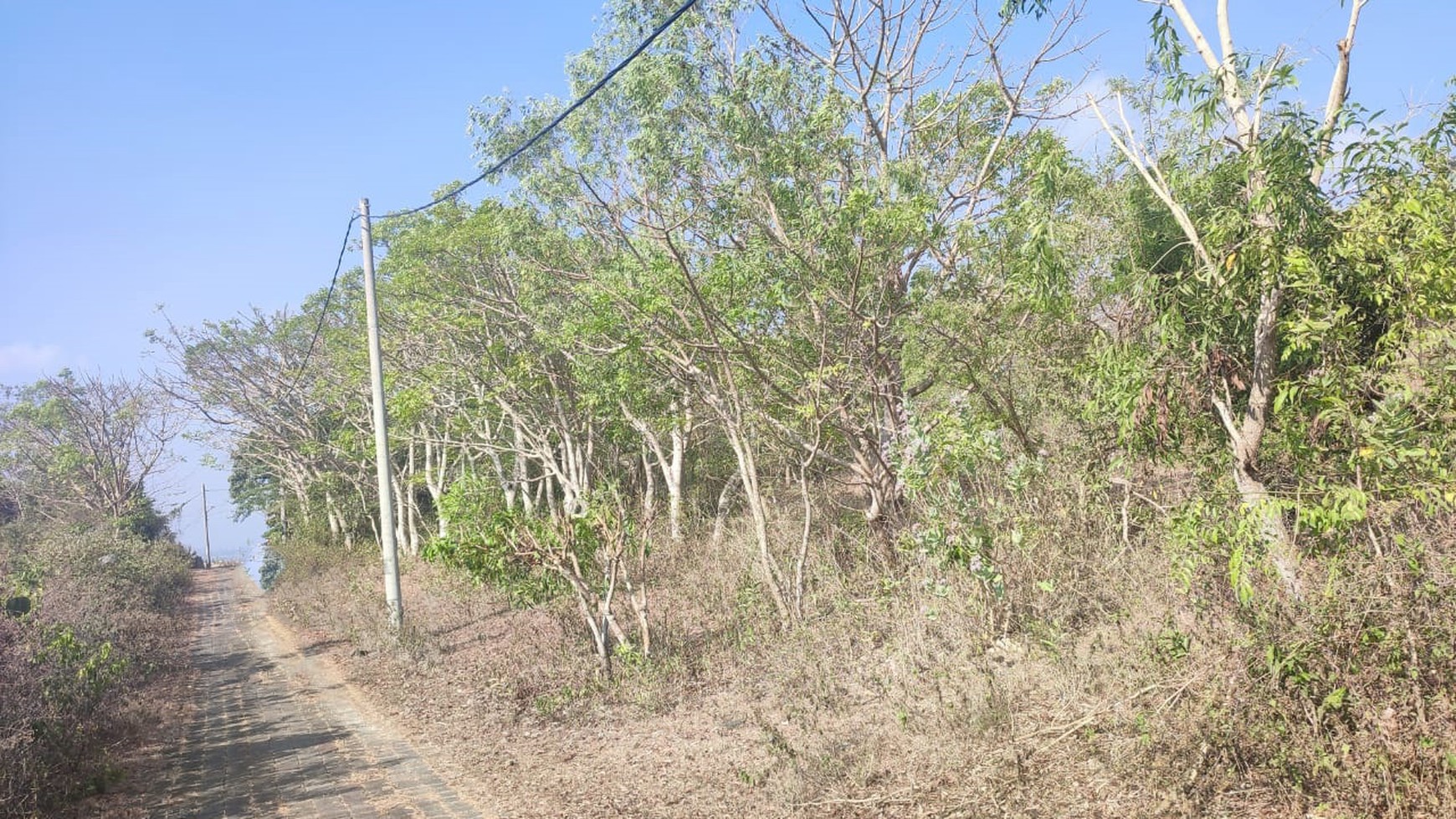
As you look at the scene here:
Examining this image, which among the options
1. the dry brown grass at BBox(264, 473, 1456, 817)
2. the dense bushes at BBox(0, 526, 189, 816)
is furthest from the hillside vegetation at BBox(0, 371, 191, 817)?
the dry brown grass at BBox(264, 473, 1456, 817)

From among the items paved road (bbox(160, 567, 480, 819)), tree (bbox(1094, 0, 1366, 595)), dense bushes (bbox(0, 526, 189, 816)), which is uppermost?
tree (bbox(1094, 0, 1366, 595))

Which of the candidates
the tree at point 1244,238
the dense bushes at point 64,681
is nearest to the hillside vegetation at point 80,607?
the dense bushes at point 64,681

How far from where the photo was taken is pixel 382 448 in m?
15.0

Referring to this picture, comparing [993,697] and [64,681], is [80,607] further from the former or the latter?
[993,697]

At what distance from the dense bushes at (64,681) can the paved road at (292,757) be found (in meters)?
0.79

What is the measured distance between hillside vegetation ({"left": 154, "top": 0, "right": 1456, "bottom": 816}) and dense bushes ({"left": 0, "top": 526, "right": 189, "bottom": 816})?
298 centimetres

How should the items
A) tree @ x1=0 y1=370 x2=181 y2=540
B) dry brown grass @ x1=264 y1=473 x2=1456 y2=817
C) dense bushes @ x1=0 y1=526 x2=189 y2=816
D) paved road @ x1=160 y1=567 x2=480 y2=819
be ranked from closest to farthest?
dry brown grass @ x1=264 y1=473 x2=1456 y2=817 < dense bushes @ x1=0 y1=526 x2=189 y2=816 < paved road @ x1=160 y1=567 x2=480 y2=819 < tree @ x1=0 y1=370 x2=181 y2=540

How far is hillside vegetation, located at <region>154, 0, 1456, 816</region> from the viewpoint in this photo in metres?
4.89

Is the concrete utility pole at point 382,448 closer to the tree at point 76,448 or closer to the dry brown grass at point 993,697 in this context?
the dry brown grass at point 993,697

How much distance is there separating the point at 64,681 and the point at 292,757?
2.20 meters

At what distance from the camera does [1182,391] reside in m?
6.62

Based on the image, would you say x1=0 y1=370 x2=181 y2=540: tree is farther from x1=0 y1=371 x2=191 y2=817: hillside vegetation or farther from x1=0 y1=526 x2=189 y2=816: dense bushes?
x1=0 y1=526 x2=189 y2=816: dense bushes

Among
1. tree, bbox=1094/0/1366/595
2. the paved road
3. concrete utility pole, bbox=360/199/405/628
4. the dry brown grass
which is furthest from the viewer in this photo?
concrete utility pole, bbox=360/199/405/628

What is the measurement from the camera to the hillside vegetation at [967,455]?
4.89m
